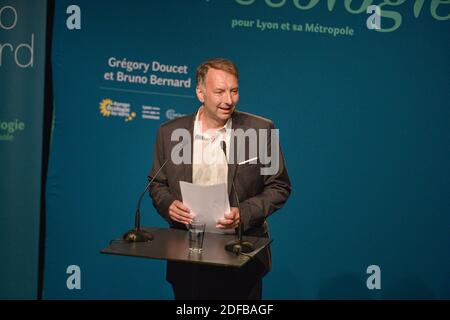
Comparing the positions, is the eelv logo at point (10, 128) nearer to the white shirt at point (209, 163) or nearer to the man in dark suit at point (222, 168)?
the man in dark suit at point (222, 168)

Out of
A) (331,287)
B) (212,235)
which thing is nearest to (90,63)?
(212,235)

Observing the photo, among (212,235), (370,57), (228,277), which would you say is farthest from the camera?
(370,57)

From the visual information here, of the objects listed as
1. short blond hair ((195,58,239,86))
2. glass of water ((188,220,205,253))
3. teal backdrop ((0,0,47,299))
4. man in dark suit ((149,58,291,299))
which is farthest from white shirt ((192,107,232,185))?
teal backdrop ((0,0,47,299))

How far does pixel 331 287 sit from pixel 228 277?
1.49 meters

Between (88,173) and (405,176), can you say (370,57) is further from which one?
(88,173)

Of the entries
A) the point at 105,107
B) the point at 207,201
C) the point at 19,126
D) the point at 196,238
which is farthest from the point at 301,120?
the point at 19,126

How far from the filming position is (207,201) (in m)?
2.63

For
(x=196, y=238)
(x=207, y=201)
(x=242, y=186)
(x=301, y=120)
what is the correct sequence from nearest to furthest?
(x=196, y=238)
(x=207, y=201)
(x=242, y=186)
(x=301, y=120)

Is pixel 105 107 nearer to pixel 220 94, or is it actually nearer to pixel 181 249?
pixel 220 94

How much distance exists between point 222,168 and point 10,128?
1.86 m

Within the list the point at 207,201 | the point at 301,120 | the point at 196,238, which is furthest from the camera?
the point at 301,120

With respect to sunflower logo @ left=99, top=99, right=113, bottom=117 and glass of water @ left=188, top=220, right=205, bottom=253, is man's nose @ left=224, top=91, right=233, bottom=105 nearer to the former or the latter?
glass of water @ left=188, top=220, right=205, bottom=253

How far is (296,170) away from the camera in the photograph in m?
4.20

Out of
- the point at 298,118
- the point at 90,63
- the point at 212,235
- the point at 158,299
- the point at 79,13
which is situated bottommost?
the point at 158,299
